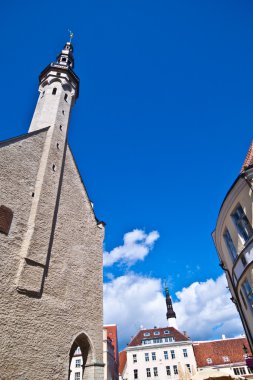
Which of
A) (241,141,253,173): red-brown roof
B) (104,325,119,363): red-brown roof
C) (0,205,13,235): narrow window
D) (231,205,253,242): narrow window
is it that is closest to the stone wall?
(0,205,13,235): narrow window

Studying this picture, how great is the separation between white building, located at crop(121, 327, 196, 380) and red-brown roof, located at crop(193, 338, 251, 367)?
5.02 ft

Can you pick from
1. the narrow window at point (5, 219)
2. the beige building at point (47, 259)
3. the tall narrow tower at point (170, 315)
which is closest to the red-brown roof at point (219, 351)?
the tall narrow tower at point (170, 315)

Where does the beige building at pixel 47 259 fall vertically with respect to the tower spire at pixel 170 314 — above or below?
below

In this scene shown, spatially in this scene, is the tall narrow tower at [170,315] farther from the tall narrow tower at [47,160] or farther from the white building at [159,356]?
the tall narrow tower at [47,160]

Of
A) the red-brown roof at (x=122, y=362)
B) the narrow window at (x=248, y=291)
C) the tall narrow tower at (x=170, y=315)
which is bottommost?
the narrow window at (x=248, y=291)

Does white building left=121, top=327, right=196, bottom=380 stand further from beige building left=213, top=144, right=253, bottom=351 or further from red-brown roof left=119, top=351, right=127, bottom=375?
beige building left=213, top=144, right=253, bottom=351

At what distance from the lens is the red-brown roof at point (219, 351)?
4250 centimetres

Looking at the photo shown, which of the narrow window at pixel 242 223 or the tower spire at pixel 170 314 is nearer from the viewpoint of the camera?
the narrow window at pixel 242 223

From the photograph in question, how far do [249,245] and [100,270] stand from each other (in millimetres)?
7990

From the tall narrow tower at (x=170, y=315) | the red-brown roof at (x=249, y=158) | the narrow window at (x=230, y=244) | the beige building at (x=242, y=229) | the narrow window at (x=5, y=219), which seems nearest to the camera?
the beige building at (x=242, y=229)

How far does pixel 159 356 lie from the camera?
45.7 meters

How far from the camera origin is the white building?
43875 mm

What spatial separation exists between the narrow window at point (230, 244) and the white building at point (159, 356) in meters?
39.2

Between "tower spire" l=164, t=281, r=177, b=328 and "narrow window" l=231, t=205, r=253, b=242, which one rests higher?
"tower spire" l=164, t=281, r=177, b=328
